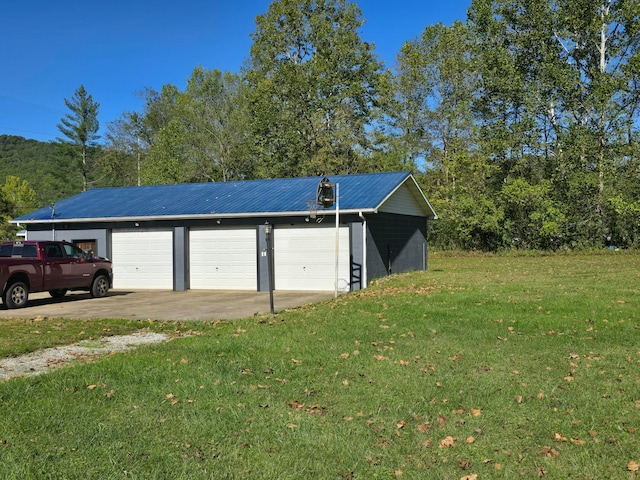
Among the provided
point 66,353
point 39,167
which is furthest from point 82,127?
point 66,353

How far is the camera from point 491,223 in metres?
33.9

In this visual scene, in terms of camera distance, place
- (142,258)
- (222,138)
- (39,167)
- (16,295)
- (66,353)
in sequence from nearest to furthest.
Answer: (66,353), (16,295), (142,258), (222,138), (39,167)

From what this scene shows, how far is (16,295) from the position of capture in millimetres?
13758

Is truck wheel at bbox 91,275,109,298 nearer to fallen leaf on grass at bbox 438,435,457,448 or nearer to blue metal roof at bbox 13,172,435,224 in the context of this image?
blue metal roof at bbox 13,172,435,224

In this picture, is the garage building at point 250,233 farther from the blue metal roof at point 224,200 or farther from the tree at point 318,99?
the tree at point 318,99

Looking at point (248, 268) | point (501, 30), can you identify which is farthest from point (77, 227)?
point (501, 30)

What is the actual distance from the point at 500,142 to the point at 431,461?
32.3 m

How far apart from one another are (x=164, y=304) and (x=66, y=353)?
6.62 meters

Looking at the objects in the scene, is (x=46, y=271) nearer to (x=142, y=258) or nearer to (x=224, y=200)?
(x=142, y=258)

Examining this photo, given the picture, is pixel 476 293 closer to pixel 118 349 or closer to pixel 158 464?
pixel 118 349

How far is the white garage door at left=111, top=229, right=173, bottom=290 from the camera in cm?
1961

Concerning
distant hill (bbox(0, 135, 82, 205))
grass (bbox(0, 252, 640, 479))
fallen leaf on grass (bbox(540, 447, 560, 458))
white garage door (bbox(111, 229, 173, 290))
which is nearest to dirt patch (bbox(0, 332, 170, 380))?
grass (bbox(0, 252, 640, 479))

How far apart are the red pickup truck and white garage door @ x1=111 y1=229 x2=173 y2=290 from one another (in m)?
2.80

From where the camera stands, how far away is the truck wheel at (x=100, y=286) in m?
16.5
